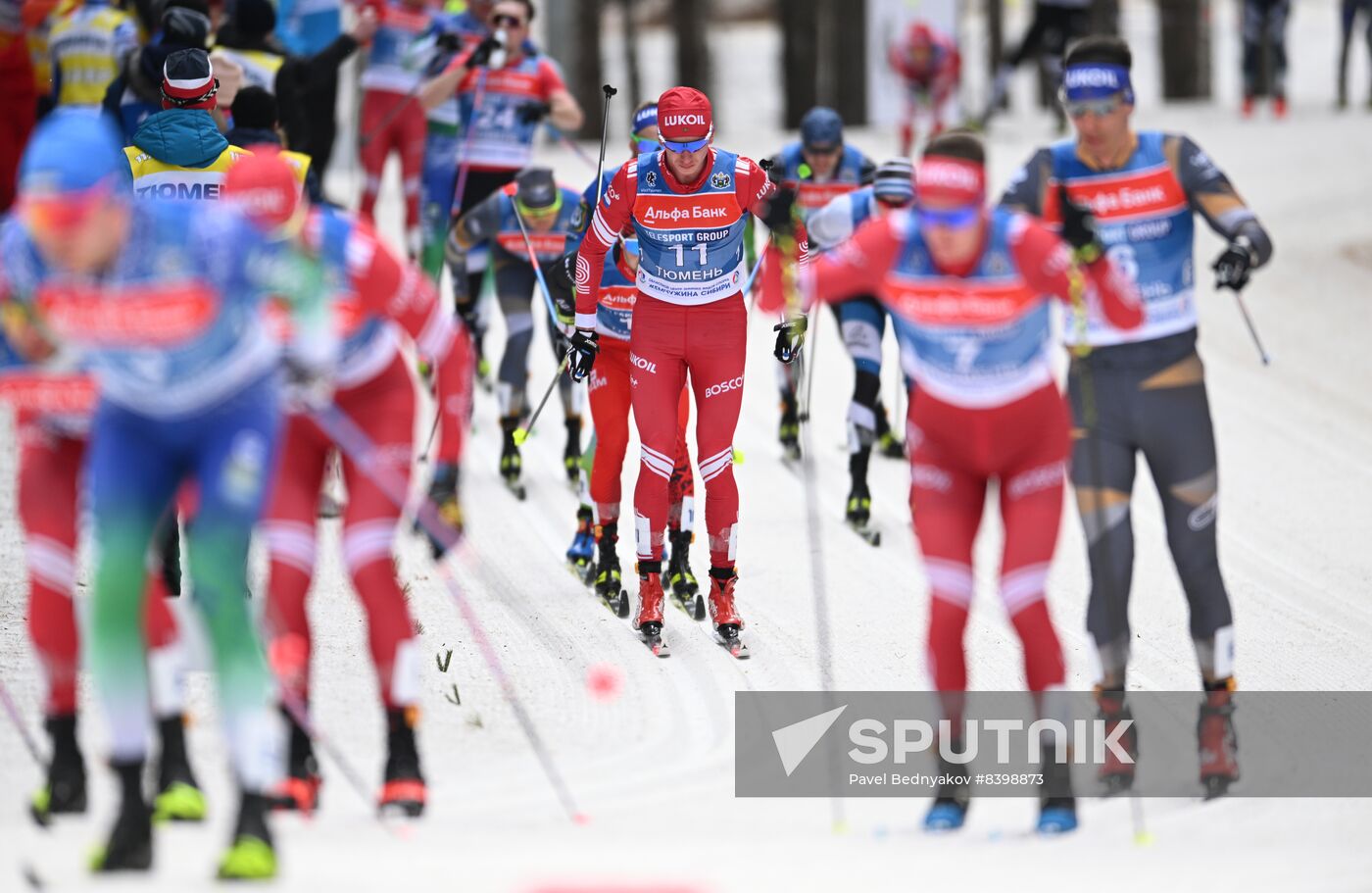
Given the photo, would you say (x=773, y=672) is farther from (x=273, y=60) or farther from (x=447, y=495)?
(x=273, y=60)

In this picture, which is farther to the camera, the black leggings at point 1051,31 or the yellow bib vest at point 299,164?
the black leggings at point 1051,31

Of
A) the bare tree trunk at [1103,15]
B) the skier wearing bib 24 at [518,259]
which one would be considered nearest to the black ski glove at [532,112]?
the skier wearing bib 24 at [518,259]

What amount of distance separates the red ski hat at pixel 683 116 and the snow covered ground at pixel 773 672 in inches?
96.4

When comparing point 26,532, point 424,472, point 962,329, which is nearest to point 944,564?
point 962,329

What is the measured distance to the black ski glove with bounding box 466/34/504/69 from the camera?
1348 centimetres

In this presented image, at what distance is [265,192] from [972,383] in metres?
2.32

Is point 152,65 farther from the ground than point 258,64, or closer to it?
farther from the ground

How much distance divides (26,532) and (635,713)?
3141mm

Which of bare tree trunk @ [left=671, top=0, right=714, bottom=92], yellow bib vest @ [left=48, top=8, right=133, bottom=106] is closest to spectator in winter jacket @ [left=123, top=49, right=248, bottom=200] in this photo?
yellow bib vest @ [left=48, top=8, right=133, bottom=106]

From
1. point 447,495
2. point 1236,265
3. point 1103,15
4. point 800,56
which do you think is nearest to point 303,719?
point 447,495

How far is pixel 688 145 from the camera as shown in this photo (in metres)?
9.18

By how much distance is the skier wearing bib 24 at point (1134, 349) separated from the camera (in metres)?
7.43

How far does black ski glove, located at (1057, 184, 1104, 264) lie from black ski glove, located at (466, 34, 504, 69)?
7.18m

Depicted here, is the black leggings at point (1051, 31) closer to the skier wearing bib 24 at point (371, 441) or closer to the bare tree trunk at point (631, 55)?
the bare tree trunk at point (631, 55)
